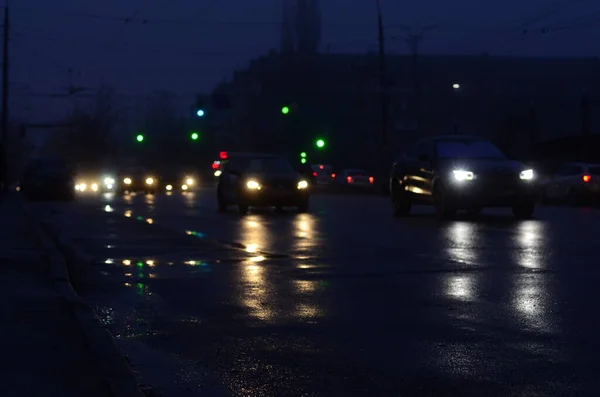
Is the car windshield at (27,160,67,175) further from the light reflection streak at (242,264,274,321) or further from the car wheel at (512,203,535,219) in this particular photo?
the light reflection streak at (242,264,274,321)

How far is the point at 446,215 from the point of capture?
24.8 metres

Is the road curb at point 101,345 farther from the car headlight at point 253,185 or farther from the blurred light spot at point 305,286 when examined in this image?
the car headlight at point 253,185

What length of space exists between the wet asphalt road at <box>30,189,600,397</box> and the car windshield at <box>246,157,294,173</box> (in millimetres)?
10868

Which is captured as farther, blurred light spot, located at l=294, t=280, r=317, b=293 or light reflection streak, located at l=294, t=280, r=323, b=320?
blurred light spot, located at l=294, t=280, r=317, b=293

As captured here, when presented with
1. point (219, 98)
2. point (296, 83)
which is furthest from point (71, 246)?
point (296, 83)

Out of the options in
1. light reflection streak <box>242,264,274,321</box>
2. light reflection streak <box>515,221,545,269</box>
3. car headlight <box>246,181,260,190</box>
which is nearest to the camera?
light reflection streak <box>242,264,274,321</box>

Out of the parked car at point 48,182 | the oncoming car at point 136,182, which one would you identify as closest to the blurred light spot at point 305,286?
the parked car at point 48,182

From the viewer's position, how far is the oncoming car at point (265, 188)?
29.8 m

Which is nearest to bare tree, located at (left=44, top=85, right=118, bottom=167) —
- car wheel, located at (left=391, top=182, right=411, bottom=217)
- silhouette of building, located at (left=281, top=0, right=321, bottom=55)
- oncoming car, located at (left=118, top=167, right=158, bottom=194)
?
silhouette of building, located at (left=281, top=0, right=321, bottom=55)

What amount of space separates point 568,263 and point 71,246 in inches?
310

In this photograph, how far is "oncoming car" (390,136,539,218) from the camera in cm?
2427

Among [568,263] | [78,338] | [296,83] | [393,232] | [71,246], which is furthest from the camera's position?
[296,83]

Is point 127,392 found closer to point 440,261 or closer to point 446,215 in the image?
point 440,261

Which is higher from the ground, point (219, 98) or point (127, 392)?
point (219, 98)
